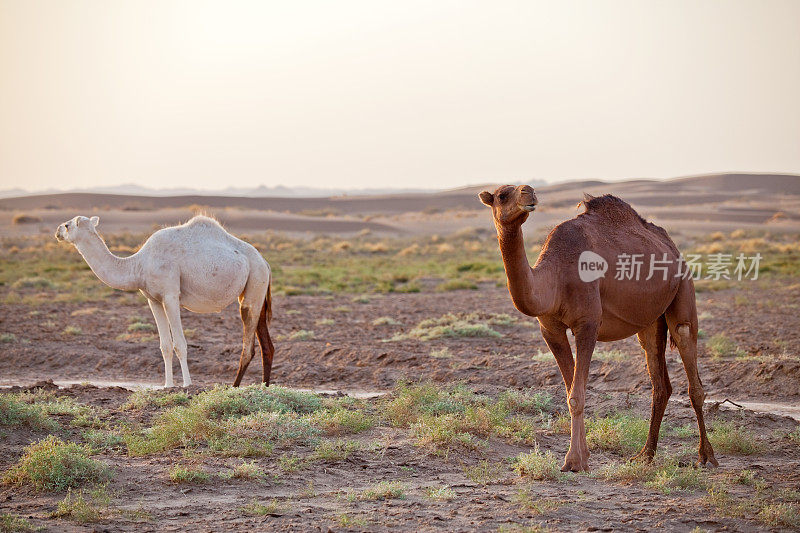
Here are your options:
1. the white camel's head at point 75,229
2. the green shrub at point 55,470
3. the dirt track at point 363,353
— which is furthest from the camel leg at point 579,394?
the white camel's head at point 75,229

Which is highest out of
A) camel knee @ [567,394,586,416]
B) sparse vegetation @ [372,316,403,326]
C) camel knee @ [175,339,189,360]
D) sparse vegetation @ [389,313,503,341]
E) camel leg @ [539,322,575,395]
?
camel leg @ [539,322,575,395]

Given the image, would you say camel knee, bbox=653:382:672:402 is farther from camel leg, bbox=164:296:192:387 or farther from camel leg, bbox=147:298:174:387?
camel leg, bbox=147:298:174:387

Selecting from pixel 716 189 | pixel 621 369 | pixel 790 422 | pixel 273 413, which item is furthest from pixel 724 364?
pixel 716 189

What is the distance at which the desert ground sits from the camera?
593 cm

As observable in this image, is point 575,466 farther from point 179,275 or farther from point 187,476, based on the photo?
point 179,275

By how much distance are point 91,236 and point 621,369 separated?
7.98 metres

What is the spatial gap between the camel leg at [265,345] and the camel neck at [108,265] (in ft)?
5.91

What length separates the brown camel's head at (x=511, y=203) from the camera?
5.87m

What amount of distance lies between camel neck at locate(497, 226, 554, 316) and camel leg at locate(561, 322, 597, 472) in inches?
17.2

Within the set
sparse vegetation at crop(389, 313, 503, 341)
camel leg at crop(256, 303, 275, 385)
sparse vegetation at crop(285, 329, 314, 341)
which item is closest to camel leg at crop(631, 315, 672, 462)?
camel leg at crop(256, 303, 275, 385)

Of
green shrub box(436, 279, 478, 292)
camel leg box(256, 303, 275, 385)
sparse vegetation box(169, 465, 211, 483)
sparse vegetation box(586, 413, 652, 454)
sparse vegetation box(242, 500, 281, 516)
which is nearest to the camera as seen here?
sparse vegetation box(242, 500, 281, 516)

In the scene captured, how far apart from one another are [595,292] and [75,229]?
7.53 m

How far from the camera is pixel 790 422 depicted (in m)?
9.27

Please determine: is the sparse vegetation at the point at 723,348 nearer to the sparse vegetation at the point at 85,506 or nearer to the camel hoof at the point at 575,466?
the camel hoof at the point at 575,466
